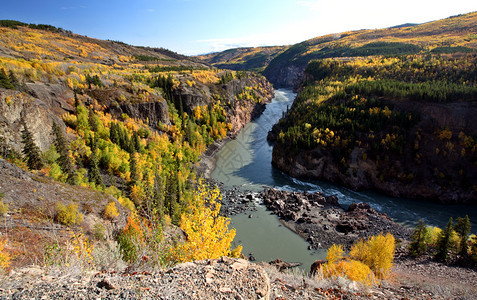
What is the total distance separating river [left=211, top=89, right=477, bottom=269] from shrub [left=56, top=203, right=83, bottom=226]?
24.8 metres

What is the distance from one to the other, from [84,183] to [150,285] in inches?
1185

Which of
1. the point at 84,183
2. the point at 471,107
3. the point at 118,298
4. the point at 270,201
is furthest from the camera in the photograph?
the point at 471,107

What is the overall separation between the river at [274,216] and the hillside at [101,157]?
9118mm

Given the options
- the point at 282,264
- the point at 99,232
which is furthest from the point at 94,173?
the point at 282,264

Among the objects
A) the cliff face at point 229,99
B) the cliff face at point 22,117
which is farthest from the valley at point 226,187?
the cliff face at point 229,99

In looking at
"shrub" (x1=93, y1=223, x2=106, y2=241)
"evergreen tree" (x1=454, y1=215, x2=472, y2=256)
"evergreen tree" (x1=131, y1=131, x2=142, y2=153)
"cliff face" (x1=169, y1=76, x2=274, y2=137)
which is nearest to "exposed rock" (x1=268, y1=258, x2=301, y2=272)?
"evergreen tree" (x1=454, y1=215, x2=472, y2=256)

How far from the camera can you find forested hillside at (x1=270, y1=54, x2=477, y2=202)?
50312mm

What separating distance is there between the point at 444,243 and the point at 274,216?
24607 millimetres

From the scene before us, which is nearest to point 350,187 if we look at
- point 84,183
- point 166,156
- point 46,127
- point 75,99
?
point 166,156

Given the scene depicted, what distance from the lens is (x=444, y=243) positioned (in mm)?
30672

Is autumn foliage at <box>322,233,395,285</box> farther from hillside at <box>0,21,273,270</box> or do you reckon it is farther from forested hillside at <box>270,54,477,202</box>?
forested hillside at <box>270,54,477,202</box>

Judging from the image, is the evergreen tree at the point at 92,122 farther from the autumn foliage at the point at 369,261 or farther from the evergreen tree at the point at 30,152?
the autumn foliage at the point at 369,261

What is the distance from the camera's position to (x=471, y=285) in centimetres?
2458

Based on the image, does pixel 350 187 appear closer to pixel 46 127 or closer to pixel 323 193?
pixel 323 193
